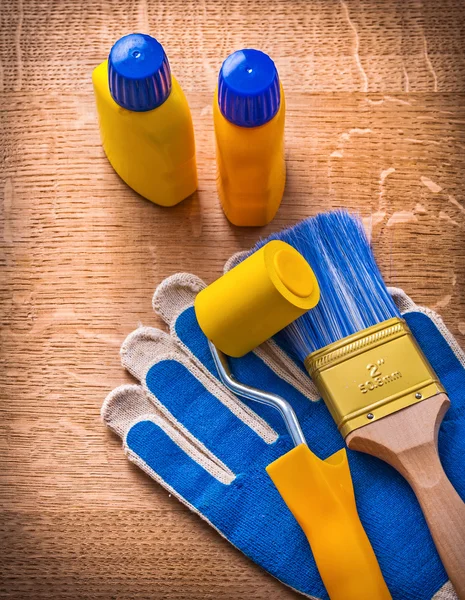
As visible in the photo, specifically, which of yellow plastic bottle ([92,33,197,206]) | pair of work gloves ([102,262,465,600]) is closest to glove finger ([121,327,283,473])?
pair of work gloves ([102,262,465,600])

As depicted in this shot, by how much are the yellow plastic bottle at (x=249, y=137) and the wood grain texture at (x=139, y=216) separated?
3 centimetres

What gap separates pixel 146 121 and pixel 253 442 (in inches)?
12.0

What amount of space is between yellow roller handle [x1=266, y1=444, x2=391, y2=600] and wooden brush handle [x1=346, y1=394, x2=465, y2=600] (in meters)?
0.05

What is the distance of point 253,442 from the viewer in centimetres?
70

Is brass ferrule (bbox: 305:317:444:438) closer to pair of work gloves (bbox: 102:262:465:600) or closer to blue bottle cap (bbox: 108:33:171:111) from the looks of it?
pair of work gloves (bbox: 102:262:465:600)

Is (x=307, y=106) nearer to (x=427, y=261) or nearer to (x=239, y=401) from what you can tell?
(x=427, y=261)

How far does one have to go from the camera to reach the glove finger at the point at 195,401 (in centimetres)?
70

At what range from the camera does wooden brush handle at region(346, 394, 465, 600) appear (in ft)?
2.10

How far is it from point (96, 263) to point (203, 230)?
11cm

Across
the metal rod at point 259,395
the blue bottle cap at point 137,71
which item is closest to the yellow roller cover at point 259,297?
the metal rod at point 259,395

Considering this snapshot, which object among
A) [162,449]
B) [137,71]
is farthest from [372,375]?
[137,71]

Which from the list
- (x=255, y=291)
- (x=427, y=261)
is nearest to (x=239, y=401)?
(x=255, y=291)

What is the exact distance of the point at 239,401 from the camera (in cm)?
71

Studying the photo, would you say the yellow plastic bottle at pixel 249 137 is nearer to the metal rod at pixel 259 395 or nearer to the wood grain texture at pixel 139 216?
the wood grain texture at pixel 139 216
